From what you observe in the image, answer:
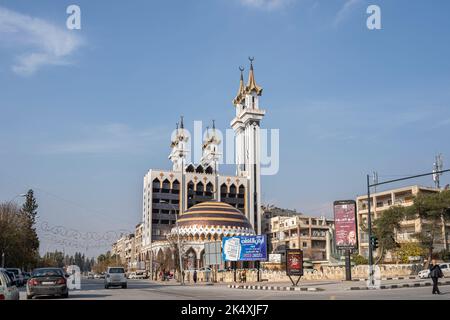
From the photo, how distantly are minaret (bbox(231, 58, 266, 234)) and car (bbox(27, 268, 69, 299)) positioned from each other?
10909cm

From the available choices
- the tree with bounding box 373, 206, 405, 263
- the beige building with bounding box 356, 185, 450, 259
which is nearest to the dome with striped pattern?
the beige building with bounding box 356, 185, 450, 259

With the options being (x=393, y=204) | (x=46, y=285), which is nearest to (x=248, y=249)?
(x=46, y=285)

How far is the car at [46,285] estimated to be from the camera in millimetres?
23062

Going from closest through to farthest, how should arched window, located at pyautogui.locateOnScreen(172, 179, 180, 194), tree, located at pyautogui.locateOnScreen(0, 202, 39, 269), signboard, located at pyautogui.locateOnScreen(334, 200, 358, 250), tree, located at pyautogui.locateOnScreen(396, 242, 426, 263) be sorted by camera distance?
1. signboard, located at pyautogui.locateOnScreen(334, 200, 358, 250)
2. tree, located at pyautogui.locateOnScreen(396, 242, 426, 263)
3. tree, located at pyautogui.locateOnScreen(0, 202, 39, 269)
4. arched window, located at pyautogui.locateOnScreen(172, 179, 180, 194)

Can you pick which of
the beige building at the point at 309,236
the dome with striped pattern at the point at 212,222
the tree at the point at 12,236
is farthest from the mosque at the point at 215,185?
the tree at the point at 12,236

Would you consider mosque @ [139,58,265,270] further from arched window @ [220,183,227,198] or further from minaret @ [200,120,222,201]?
minaret @ [200,120,222,201]

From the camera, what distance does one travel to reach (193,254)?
99.5 metres

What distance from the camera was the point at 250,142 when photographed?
131875 millimetres

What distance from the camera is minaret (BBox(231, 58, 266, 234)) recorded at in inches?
5212

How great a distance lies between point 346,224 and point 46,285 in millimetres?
20770

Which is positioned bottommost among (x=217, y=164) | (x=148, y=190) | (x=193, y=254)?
(x=193, y=254)
